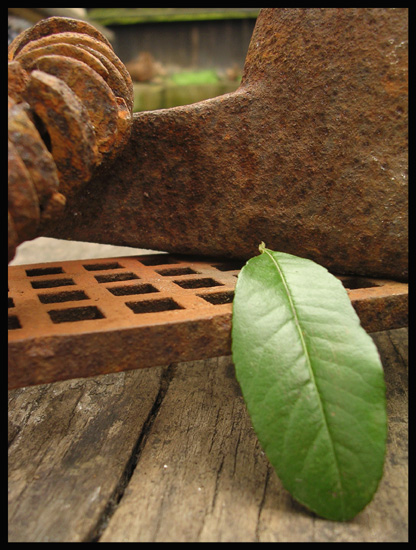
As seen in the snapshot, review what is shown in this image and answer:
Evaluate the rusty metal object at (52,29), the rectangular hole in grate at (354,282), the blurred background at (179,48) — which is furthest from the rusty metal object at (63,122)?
the blurred background at (179,48)

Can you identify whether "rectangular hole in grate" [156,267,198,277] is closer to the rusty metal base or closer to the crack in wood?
the rusty metal base

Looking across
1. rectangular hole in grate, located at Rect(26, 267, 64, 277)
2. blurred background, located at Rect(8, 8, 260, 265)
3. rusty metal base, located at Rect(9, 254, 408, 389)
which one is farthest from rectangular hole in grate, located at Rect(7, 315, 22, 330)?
blurred background, located at Rect(8, 8, 260, 265)

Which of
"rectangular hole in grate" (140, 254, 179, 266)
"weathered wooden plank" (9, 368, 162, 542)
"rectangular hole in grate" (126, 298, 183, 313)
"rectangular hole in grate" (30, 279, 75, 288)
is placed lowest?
"weathered wooden plank" (9, 368, 162, 542)

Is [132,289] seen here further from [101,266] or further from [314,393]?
[314,393]

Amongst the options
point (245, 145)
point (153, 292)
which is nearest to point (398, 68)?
point (245, 145)

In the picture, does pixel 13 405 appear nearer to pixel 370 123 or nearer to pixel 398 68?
pixel 370 123

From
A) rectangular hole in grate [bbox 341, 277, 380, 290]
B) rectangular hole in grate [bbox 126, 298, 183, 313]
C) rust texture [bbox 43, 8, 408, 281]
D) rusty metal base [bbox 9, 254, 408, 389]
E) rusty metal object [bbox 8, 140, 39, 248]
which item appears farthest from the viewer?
rectangular hole in grate [bbox 341, 277, 380, 290]

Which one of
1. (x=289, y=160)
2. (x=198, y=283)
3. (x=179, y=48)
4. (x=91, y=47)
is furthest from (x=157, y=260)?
(x=179, y=48)
